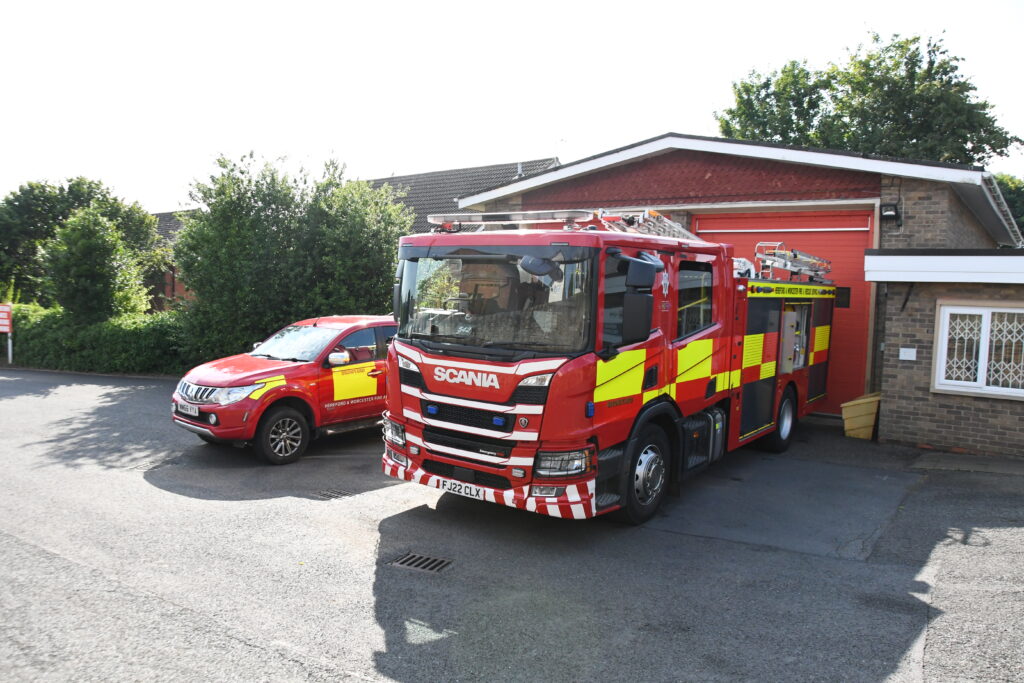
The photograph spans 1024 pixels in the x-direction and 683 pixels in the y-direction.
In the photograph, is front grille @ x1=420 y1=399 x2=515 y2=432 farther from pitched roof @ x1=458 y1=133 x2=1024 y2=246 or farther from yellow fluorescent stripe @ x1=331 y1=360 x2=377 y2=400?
pitched roof @ x1=458 y1=133 x2=1024 y2=246

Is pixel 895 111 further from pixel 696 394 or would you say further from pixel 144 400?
pixel 144 400

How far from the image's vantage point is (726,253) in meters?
7.74

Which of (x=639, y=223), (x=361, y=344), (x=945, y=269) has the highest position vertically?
(x=639, y=223)

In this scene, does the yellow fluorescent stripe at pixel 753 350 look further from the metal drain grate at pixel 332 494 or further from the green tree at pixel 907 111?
the green tree at pixel 907 111

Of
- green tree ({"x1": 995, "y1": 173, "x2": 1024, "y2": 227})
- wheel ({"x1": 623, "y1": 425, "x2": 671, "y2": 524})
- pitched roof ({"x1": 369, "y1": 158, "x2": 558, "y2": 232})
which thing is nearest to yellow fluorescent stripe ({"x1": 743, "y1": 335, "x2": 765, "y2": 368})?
wheel ({"x1": 623, "y1": 425, "x2": 671, "y2": 524})

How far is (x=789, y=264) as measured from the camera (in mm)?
9953

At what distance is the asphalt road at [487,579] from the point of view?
4262 millimetres

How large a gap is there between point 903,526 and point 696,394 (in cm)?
231

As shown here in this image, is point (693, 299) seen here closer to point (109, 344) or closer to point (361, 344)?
point (361, 344)

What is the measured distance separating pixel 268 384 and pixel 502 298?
4095mm

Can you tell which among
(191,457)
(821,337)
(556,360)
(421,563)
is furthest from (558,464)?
(821,337)

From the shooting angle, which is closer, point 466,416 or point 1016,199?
point 466,416

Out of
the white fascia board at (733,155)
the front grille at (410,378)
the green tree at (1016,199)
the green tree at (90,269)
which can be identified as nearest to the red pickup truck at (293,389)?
the front grille at (410,378)

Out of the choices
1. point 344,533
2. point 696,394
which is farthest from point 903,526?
point 344,533
